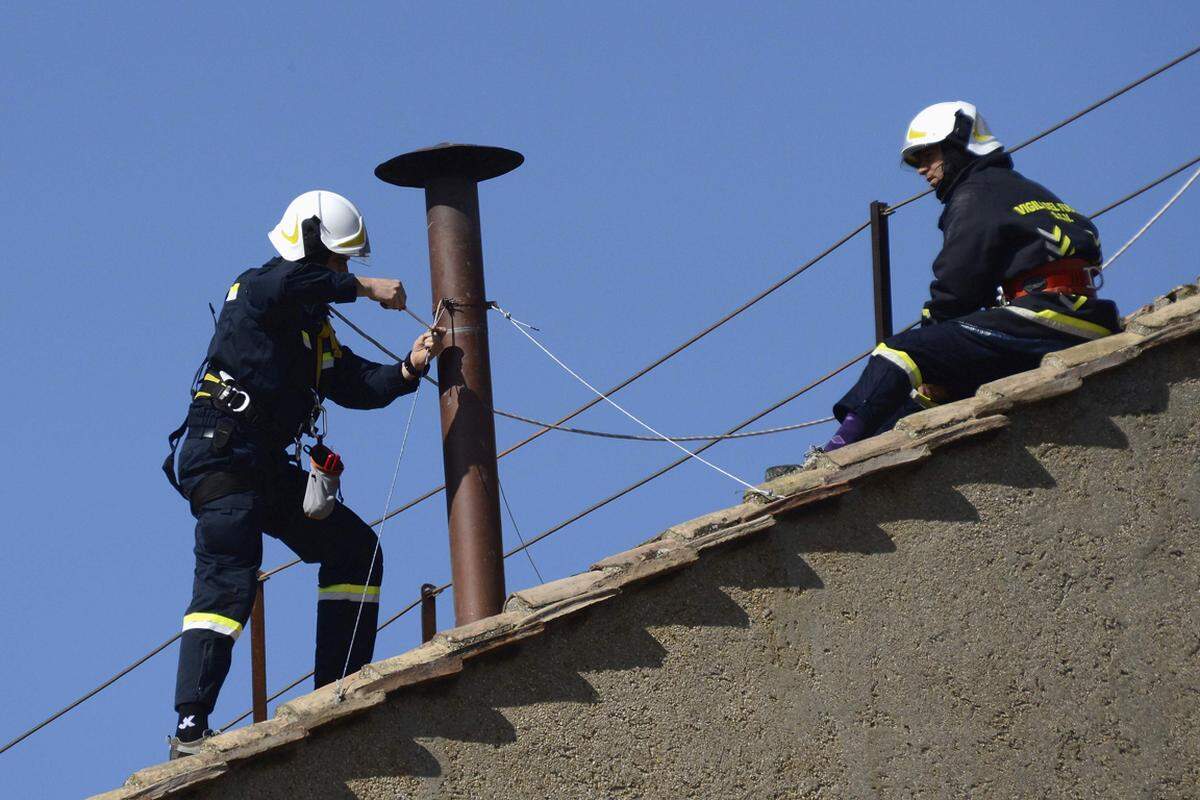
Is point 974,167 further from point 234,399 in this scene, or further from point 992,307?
point 234,399

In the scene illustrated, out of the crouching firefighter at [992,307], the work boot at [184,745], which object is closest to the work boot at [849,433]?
the crouching firefighter at [992,307]

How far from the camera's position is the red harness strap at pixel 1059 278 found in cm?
673

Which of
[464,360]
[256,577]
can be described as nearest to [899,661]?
[464,360]

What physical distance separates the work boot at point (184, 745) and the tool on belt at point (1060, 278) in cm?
351

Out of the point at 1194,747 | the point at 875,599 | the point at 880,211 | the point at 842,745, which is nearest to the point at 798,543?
the point at 875,599

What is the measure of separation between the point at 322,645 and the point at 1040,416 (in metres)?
2.93

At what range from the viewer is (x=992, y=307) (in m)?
6.90

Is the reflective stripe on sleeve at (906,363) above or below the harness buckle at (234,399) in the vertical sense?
below

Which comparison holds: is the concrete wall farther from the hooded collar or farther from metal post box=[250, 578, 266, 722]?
metal post box=[250, 578, 266, 722]

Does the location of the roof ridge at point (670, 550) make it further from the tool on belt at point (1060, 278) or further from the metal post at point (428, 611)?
the metal post at point (428, 611)

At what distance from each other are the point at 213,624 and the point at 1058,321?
11.2ft

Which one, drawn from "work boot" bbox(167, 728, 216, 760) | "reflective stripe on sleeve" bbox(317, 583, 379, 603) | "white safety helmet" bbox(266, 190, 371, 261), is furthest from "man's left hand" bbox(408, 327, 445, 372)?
"work boot" bbox(167, 728, 216, 760)

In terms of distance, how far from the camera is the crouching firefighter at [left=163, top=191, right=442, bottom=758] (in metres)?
6.53

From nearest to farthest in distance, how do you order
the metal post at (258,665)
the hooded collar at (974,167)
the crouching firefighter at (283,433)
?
the crouching firefighter at (283,433)
the hooded collar at (974,167)
the metal post at (258,665)
